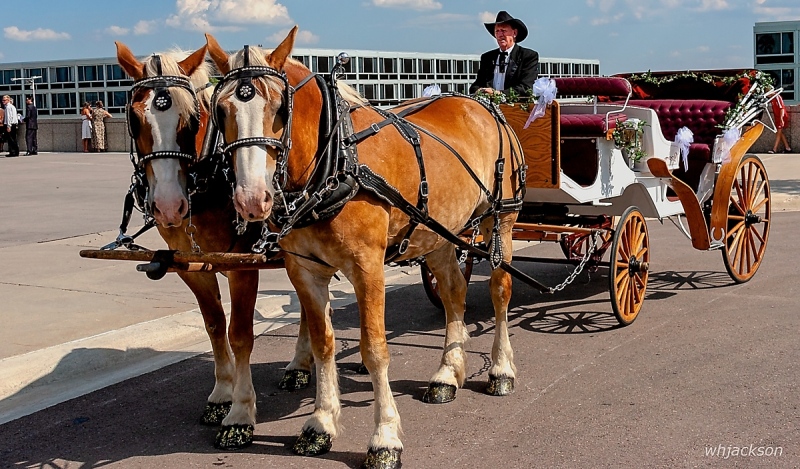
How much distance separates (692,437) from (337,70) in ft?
9.43

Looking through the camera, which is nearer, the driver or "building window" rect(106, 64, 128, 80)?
the driver

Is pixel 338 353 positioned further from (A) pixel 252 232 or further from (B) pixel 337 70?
(B) pixel 337 70

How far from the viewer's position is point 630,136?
805 centimetres

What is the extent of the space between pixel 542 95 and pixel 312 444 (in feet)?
11.7

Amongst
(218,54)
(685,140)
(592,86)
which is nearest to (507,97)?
(592,86)

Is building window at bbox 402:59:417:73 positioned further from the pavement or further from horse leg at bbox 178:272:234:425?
horse leg at bbox 178:272:234:425

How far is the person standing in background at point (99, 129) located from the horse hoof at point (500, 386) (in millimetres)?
26058

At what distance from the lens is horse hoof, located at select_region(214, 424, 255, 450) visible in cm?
516

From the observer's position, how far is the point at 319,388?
17.1 feet

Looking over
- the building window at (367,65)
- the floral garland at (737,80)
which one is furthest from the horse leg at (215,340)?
the building window at (367,65)

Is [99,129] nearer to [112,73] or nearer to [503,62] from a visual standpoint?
[112,73]

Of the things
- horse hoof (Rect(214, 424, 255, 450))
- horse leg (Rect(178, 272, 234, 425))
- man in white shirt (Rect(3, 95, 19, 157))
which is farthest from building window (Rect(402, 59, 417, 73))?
horse hoof (Rect(214, 424, 255, 450))

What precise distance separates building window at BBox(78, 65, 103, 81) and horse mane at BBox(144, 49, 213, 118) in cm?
3574

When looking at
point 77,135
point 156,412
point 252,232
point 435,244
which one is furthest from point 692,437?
point 77,135
